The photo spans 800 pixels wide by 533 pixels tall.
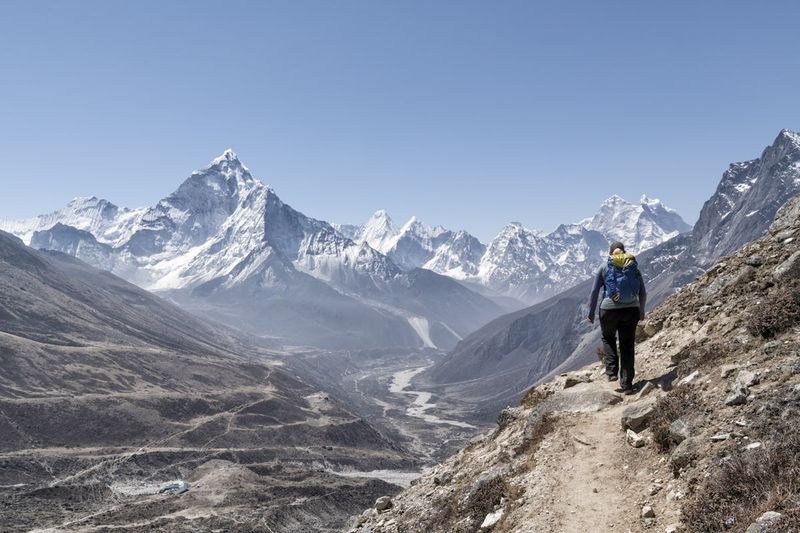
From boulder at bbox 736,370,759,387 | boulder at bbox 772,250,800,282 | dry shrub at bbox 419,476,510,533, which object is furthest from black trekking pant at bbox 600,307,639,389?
dry shrub at bbox 419,476,510,533

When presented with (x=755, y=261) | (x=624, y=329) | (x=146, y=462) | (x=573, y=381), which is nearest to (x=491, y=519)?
(x=624, y=329)

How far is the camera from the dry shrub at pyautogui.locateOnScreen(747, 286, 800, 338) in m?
15.1

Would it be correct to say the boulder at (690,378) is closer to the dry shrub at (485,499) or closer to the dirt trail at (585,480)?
the dirt trail at (585,480)

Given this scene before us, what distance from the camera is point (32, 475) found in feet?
432

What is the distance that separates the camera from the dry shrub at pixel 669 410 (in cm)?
1344

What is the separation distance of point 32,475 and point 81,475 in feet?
32.6

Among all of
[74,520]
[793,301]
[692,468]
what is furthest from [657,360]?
[74,520]

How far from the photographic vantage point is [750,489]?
9.97 meters

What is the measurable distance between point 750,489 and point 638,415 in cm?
486

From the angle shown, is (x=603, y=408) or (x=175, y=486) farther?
(x=175, y=486)

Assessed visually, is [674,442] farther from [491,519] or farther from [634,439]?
[491,519]

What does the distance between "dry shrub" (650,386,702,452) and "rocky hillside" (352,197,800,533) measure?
4 centimetres

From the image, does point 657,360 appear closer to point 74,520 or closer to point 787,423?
point 787,423

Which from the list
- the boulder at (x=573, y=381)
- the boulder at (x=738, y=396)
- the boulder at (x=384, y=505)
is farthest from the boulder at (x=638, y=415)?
the boulder at (x=384, y=505)
